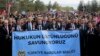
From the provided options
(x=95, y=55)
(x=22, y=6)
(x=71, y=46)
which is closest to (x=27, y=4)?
(x=22, y=6)

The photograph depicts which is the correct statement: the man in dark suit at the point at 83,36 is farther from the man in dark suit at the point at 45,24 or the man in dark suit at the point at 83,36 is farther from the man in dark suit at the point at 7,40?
the man in dark suit at the point at 7,40

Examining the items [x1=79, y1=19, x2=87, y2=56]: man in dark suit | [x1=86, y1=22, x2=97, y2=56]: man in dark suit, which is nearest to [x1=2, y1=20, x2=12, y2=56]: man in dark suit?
[x1=79, y1=19, x2=87, y2=56]: man in dark suit

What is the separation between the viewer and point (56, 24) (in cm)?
823

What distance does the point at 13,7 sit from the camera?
27.6 ft

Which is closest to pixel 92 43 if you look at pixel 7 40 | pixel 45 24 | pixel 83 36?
pixel 83 36

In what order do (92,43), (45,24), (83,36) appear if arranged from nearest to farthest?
(83,36), (92,43), (45,24)

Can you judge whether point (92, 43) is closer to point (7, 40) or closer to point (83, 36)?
point (83, 36)

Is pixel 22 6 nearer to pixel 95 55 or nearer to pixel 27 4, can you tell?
pixel 27 4

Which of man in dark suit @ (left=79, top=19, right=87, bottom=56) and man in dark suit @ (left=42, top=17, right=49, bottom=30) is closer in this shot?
man in dark suit @ (left=79, top=19, right=87, bottom=56)

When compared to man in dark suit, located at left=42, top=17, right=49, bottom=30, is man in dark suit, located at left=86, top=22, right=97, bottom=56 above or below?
below

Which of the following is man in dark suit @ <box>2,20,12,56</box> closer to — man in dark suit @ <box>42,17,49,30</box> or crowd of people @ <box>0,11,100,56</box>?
crowd of people @ <box>0,11,100,56</box>

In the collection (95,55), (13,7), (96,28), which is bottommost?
(95,55)

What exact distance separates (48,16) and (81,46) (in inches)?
54.7

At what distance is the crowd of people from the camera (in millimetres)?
8055
